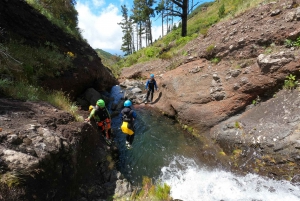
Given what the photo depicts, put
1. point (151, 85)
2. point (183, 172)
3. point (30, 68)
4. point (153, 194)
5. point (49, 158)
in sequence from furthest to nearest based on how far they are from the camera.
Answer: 1. point (151, 85)
2. point (30, 68)
3. point (183, 172)
4. point (153, 194)
5. point (49, 158)

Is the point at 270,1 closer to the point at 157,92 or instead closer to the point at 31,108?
the point at 157,92

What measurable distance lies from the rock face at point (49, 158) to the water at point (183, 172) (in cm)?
151

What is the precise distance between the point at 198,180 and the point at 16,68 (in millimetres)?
7651

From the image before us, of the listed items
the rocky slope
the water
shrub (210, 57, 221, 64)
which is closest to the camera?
the water

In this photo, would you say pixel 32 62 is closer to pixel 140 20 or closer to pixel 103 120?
pixel 103 120

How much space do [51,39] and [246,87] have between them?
1103cm

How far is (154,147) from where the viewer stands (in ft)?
27.2

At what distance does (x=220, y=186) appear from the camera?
5.92m

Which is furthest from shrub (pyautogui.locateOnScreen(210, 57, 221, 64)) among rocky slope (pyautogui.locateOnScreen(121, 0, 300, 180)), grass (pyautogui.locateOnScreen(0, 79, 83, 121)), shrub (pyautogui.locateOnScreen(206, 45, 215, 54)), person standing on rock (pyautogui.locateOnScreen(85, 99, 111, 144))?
grass (pyautogui.locateOnScreen(0, 79, 83, 121))

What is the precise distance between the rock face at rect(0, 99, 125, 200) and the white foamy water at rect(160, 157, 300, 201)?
182 cm

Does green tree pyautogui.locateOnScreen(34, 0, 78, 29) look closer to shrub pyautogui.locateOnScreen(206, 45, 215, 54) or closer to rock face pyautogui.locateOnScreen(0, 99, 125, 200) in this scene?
shrub pyautogui.locateOnScreen(206, 45, 215, 54)

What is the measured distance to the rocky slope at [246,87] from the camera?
22.1 ft

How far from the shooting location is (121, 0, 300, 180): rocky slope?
265 inches

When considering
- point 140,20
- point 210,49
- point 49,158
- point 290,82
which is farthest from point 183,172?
point 140,20
